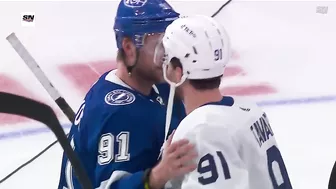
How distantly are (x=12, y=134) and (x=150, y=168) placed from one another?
61.8 inches

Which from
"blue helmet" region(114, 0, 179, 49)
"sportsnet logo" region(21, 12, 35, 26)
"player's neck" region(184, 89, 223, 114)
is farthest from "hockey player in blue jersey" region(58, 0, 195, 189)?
"sportsnet logo" region(21, 12, 35, 26)

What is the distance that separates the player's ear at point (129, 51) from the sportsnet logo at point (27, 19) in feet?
9.07

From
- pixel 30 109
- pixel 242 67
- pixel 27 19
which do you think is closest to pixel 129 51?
pixel 30 109

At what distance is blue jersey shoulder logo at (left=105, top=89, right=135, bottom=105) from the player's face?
49 mm

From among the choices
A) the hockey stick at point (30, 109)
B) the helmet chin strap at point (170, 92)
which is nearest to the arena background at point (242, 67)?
the helmet chin strap at point (170, 92)

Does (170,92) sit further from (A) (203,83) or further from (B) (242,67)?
(B) (242,67)

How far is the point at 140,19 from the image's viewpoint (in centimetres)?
108

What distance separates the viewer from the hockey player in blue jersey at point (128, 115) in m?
1.00

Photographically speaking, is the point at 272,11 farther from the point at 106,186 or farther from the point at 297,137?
the point at 106,186

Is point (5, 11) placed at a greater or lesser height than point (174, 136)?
lesser

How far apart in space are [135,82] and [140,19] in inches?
4.6

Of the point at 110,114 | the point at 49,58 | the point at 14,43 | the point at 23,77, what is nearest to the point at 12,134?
the point at 23,77

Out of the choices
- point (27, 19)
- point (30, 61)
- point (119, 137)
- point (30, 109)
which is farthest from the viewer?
point (27, 19)

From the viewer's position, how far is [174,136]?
90 centimetres
